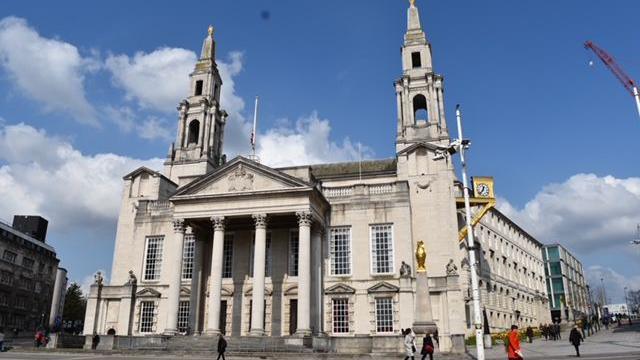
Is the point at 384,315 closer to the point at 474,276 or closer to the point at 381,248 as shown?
the point at 381,248

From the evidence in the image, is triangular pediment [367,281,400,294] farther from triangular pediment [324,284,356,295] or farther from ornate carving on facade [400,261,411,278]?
triangular pediment [324,284,356,295]

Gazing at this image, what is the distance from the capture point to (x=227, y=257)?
3856 centimetres

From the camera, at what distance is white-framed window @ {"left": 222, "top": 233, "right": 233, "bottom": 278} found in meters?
37.9

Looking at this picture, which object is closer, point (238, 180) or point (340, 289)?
point (340, 289)

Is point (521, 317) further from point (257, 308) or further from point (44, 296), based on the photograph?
point (44, 296)

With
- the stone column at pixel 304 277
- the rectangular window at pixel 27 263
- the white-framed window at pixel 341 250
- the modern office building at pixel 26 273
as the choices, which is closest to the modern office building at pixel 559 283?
the white-framed window at pixel 341 250

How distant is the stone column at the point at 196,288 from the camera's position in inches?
1388


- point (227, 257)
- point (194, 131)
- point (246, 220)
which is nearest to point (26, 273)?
point (194, 131)

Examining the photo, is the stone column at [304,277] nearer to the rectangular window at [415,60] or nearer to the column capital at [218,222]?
the column capital at [218,222]

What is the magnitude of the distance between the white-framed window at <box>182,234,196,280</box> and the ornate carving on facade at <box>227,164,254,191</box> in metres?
6.14

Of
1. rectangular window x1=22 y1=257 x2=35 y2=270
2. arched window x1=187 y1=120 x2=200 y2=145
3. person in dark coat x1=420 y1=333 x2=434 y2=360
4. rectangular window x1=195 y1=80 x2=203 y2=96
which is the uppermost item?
rectangular window x1=195 y1=80 x2=203 y2=96

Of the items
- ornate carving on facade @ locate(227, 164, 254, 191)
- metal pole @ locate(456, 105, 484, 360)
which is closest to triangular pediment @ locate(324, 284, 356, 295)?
ornate carving on facade @ locate(227, 164, 254, 191)

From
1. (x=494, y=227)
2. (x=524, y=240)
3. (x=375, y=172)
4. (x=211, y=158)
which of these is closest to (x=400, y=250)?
(x=375, y=172)

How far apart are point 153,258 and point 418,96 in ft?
Answer: 91.7
